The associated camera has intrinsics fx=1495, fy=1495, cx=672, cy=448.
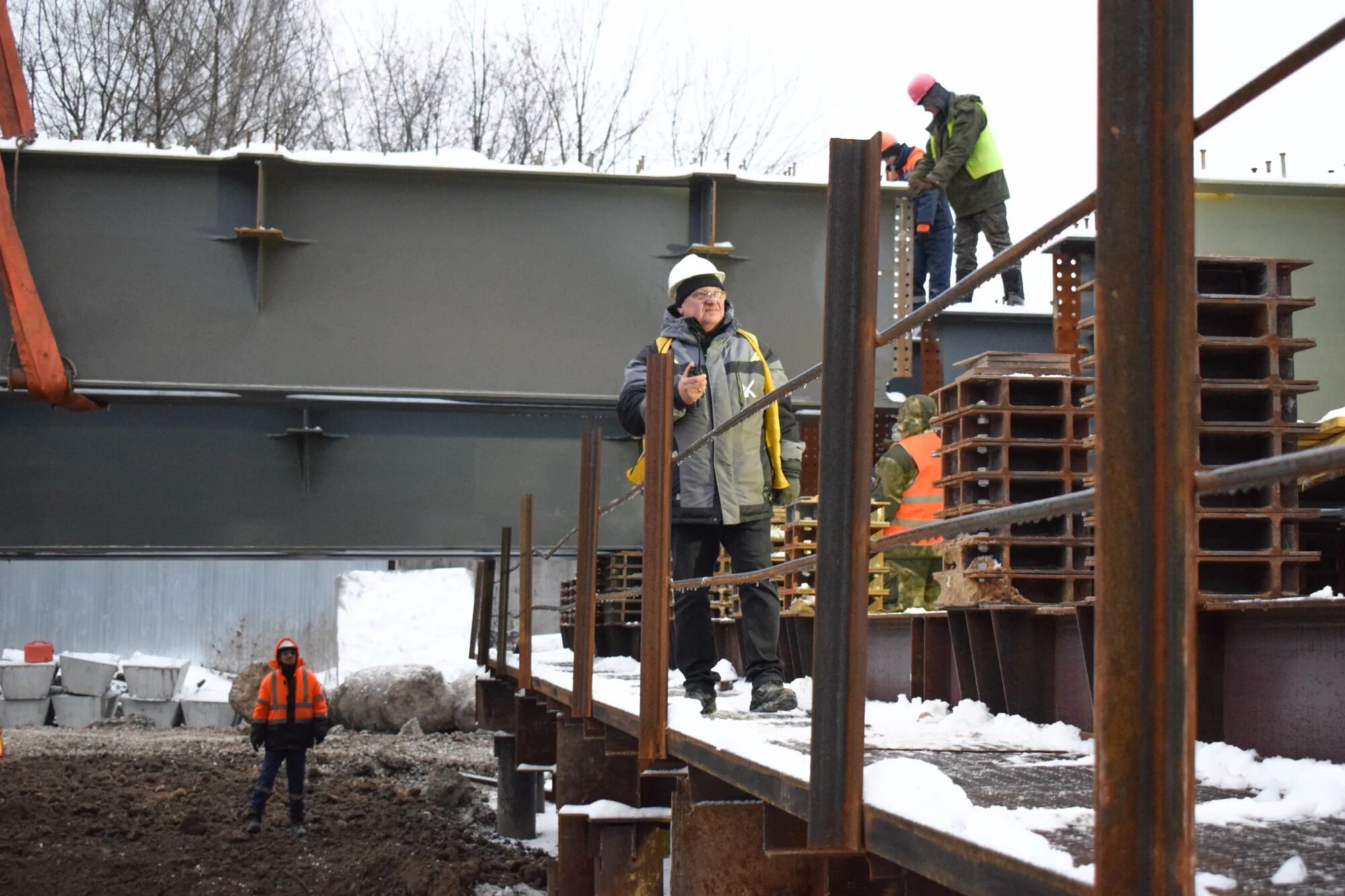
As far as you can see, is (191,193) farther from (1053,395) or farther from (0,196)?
(1053,395)

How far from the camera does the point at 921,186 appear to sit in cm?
1023

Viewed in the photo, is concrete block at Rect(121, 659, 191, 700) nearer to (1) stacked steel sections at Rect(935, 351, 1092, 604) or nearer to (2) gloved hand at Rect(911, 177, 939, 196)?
(2) gloved hand at Rect(911, 177, 939, 196)

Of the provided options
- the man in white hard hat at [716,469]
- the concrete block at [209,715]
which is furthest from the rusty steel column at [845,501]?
the concrete block at [209,715]

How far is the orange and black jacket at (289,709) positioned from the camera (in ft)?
43.1

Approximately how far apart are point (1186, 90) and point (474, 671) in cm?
2080

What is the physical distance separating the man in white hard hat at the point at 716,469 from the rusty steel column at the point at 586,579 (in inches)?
18.5

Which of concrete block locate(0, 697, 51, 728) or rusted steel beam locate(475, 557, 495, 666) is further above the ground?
rusted steel beam locate(475, 557, 495, 666)

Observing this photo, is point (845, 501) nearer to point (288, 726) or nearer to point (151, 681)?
point (288, 726)

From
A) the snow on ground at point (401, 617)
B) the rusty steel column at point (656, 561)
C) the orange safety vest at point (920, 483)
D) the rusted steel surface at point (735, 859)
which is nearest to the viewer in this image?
the rusted steel surface at point (735, 859)

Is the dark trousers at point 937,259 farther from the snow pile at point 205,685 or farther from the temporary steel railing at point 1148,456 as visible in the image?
the snow pile at point 205,685

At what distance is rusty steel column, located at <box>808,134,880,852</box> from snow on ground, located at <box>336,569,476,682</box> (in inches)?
864

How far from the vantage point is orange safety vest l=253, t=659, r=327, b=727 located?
13.2m

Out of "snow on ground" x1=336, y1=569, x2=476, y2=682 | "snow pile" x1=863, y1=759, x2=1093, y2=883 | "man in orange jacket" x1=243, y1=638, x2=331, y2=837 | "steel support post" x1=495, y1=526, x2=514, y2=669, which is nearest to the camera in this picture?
"snow pile" x1=863, y1=759, x2=1093, y2=883

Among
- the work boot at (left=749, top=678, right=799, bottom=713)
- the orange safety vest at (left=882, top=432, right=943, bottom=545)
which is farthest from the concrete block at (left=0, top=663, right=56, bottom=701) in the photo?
the work boot at (left=749, top=678, right=799, bottom=713)
